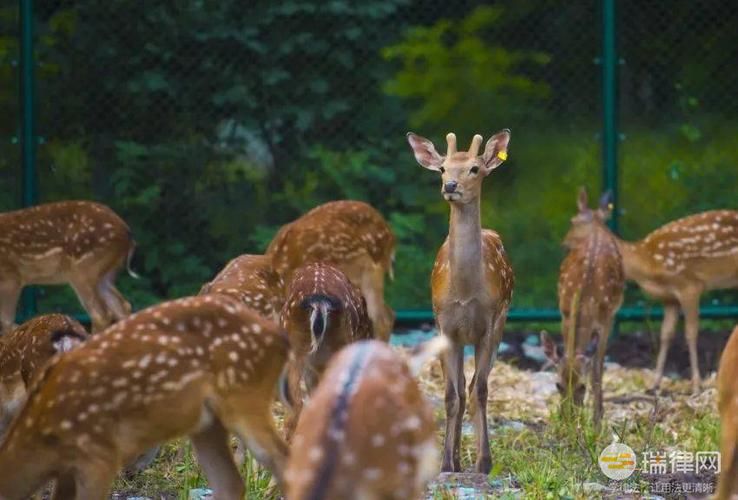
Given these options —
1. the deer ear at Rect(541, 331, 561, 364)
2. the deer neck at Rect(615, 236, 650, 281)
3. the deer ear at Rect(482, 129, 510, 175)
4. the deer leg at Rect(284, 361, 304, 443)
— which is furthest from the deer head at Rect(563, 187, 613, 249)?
the deer leg at Rect(284, 361, 304, 443)

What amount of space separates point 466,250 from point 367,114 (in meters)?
4.15

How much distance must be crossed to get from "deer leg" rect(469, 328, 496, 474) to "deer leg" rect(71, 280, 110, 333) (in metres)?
3.23

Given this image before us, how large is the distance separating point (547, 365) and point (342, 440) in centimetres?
603

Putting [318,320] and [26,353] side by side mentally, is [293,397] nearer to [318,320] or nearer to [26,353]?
[318,320]

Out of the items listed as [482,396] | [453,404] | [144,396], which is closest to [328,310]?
[453,404]

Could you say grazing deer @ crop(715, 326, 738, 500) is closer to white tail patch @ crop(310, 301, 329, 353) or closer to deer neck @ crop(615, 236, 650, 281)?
white tail patch @ crop(310, 301, 329, 353)

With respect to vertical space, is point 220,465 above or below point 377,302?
above

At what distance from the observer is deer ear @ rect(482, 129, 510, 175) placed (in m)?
7.86

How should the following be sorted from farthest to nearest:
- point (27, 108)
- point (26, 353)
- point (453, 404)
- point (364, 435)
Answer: point (27, 108), point (453, 404), point (26, 353), point (364, 435)

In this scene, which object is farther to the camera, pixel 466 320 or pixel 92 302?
pixel 92 302

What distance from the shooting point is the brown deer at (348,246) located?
9602 millimetres

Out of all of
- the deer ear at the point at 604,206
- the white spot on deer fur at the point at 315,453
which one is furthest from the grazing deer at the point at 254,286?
the white spot on deer fur at the point at 315,453

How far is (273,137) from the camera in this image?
37.9ft

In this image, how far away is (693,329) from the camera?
10414 mm
